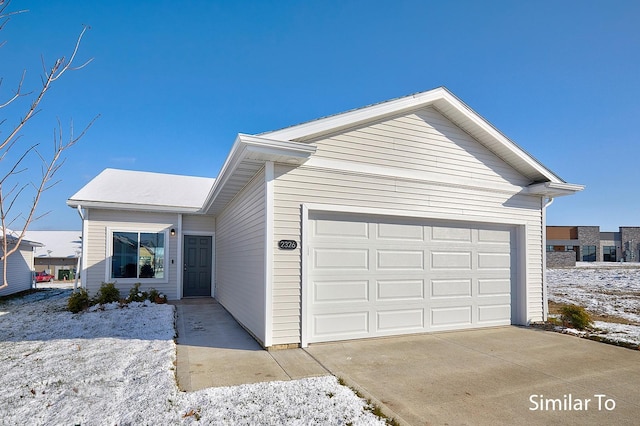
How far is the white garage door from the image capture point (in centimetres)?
633

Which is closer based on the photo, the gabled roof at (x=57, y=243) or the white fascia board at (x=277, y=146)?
the white fascia board at (x=277, y=146)

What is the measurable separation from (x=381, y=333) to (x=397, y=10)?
21.0 ft

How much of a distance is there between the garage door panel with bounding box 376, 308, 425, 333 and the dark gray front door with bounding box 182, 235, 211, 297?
303 inches

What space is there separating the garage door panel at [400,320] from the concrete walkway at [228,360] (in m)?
1.67

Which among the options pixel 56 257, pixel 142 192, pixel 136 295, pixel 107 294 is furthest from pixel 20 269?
pixel 56 257

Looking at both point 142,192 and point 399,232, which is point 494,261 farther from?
point 142,192

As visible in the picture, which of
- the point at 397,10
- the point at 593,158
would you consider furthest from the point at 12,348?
the point at 593,158

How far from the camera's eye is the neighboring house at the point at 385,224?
6039mm

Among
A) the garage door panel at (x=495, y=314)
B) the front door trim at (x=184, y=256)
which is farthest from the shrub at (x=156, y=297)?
the garage door panel at (x=495, y=314)

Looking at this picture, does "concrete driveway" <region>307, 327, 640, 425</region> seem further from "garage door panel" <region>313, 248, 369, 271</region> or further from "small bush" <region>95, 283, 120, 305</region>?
"small bush" <region>95, 283, 120, 305</region>

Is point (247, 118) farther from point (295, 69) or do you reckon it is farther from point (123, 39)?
point (123, 39)

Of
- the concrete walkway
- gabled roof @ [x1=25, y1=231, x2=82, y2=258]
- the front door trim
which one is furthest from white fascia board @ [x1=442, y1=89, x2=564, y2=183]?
gabled roof @ [x1=25, y1=231, x2=82, y2=258]

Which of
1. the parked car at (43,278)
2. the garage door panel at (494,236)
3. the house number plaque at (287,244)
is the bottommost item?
the parked car at (43,278)

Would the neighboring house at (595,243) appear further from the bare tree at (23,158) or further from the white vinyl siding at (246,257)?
the bare tree at (23,158)
